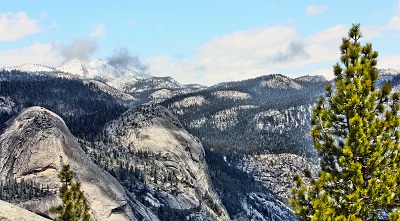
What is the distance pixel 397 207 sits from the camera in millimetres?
20938

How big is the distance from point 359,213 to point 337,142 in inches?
174

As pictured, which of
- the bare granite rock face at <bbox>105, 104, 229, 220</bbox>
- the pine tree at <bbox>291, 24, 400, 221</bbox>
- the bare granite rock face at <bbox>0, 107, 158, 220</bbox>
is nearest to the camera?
the pine tree at <bbox>291, 24, 400, 221</bbox>

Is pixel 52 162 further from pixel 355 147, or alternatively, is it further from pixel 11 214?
pixel 355 147

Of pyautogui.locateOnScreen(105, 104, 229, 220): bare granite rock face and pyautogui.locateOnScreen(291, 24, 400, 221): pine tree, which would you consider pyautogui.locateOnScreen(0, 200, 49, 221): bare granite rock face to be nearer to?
pyautogui.locateOnScreen(291, 24, 400, 221): pine tree

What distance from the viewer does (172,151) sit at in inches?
7013

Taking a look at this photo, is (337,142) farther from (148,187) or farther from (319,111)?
(148,187)

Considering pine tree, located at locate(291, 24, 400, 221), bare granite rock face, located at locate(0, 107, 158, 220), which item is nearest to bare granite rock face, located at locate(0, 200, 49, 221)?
bare granite rock face, located at locate(0, 107, 158, 220)

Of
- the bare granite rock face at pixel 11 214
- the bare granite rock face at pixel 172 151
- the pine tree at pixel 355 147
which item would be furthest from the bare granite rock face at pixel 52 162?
the pine tree at pixel 355 147

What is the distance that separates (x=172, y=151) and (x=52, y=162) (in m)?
82.6

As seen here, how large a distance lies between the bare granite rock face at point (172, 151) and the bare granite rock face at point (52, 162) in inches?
1864

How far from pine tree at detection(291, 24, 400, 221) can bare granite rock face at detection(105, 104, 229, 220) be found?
13238cm

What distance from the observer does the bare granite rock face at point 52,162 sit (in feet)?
315

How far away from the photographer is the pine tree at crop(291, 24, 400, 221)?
20.7 metres

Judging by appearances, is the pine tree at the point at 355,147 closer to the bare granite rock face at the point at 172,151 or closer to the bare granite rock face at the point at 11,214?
the bare granite rock face at the point at 11,214
